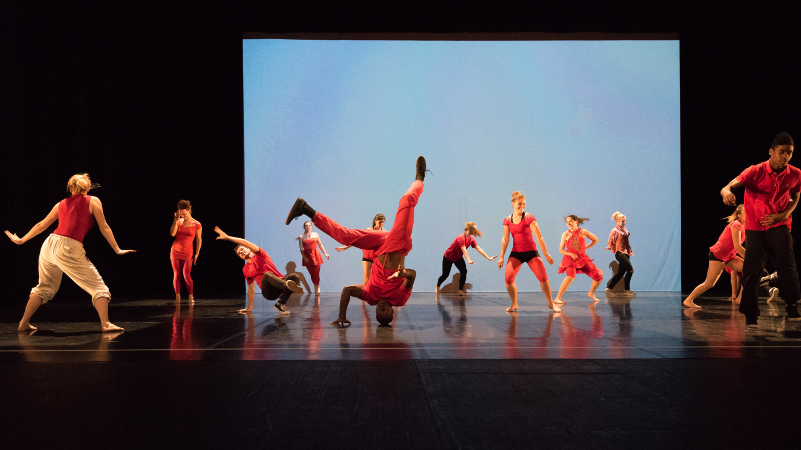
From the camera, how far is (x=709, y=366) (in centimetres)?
341

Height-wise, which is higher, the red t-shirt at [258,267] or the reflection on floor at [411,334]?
the red t-shirt at [258,267]

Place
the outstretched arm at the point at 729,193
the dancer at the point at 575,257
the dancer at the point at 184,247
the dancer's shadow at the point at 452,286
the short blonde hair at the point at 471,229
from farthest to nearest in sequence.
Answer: the dancer's shadow at the point at 452,286
the short blonde hair at the point at 471,229
the dancer at the point at 184,247
the dancer at the point at 575,257
the outstretched arm at the point at 729,193

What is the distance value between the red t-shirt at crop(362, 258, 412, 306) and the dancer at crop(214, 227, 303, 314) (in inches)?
44.0

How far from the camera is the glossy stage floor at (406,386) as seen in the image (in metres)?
2.20

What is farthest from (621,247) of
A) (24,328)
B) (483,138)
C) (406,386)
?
(24,328)

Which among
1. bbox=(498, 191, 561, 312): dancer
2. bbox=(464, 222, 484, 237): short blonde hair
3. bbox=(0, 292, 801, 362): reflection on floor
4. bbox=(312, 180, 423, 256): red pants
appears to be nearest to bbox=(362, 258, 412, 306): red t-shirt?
bbox=(312, 180, 423, 256): red pants

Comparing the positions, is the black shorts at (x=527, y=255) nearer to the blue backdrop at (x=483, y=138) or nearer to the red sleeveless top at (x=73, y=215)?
the blue backdrop at (x=483, y=138)

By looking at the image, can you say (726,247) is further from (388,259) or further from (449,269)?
(449,269)

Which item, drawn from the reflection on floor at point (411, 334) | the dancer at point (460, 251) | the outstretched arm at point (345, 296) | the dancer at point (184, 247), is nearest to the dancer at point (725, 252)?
the reflection on floor at point (411, 334)

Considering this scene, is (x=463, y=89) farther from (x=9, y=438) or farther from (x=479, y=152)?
(x=9, y=438)

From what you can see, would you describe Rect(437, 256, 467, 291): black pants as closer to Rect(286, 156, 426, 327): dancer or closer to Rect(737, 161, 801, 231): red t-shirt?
Rect(286, 156, 426, 327): dancer

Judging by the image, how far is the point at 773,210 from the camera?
17.0 ft

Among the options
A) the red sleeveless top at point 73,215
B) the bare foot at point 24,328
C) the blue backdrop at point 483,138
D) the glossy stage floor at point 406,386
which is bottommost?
the bare foot at point 24,328

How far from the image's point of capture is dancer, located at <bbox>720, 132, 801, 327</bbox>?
16.7ft
